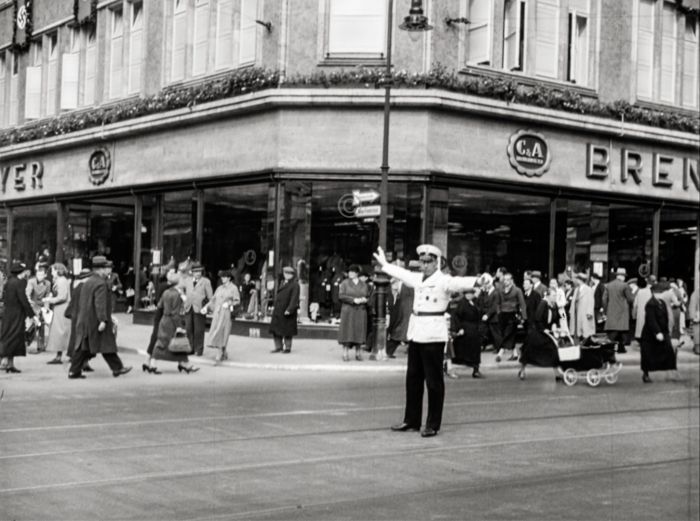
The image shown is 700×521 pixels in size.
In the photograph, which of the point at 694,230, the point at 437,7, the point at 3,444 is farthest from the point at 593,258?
the point at 694,230

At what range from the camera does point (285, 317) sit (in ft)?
64.3

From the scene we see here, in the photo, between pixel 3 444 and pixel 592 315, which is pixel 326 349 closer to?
pixel 592 315

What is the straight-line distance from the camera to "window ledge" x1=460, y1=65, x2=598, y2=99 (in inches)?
928

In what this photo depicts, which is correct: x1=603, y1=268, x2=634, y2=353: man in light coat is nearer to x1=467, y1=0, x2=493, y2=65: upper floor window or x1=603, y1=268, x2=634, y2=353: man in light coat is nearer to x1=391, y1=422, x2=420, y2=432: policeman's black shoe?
x1=467, y1=0, x2=493, y2=65: upper floor window

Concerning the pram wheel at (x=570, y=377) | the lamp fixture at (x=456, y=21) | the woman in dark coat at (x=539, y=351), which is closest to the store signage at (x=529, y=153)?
the lamp fixture at (x=456, y=21)

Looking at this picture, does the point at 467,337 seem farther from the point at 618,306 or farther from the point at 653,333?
the point at 618,306

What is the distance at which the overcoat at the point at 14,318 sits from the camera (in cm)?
1519

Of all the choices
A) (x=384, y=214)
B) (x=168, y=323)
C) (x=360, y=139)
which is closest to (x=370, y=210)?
(x=384, y=214)

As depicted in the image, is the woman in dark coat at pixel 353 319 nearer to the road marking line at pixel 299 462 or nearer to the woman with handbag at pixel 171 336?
the woman with handbag at pixel 171 336

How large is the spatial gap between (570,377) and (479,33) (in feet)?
38.0

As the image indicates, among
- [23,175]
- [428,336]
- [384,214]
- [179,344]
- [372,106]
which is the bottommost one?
[179,344]

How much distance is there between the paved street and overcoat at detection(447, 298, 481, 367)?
2.30 metres

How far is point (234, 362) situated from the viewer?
18.0m

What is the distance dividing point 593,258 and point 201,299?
11.5 m
